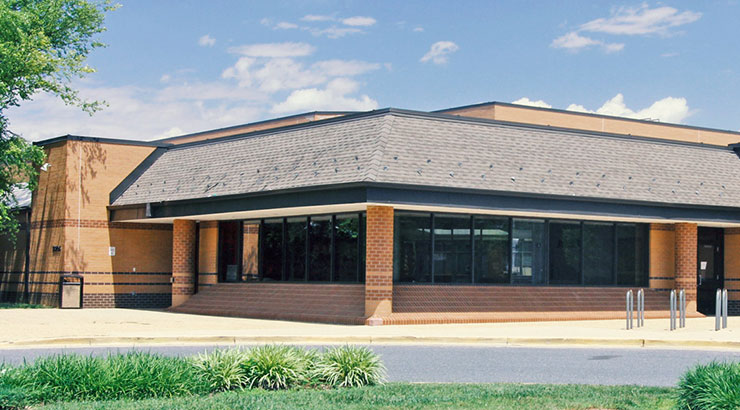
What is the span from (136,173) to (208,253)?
15.0 feet

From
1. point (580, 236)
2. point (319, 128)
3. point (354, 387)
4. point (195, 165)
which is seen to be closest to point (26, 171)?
point (195, 165)

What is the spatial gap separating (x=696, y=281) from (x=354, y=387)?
2167 centimetres

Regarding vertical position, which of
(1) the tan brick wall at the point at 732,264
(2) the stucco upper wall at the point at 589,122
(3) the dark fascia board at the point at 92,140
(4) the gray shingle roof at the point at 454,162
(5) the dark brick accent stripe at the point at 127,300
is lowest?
(5) the dark brick accent stripe at the point at 127,300

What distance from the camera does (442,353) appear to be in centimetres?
1686

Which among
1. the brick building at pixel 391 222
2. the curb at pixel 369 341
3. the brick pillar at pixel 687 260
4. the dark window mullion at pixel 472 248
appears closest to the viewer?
the curb at pixel 369 341

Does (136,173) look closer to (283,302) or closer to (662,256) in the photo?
(283,302)

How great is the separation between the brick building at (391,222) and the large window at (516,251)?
6cm

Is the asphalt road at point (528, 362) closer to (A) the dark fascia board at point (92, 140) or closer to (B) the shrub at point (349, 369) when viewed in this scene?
(B) the shrub at point (349, 369)

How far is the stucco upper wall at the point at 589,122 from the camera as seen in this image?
38.1 meters

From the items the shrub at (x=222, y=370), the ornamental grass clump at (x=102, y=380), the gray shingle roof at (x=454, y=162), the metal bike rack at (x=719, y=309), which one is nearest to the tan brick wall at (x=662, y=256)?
the gray shingle roof at (x=454, y=162)

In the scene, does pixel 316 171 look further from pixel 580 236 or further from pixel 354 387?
pixel 354 387

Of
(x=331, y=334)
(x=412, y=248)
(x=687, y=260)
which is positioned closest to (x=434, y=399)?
(x=331, y=334)

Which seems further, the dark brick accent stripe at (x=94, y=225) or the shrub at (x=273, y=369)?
the dark brick accent stripe at (x=94, y=225)

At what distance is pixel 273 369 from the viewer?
11.8 meters
